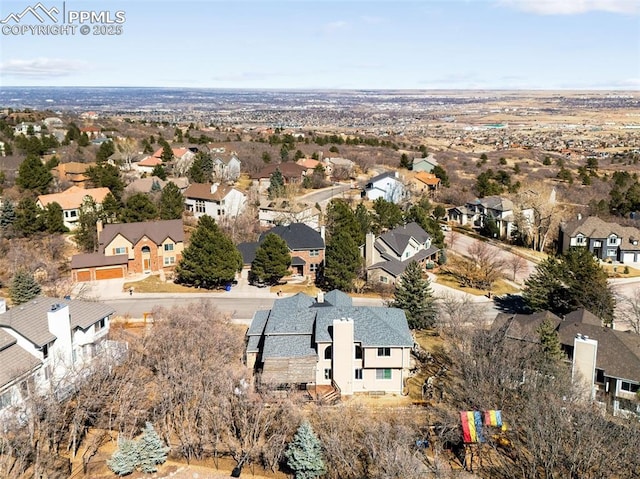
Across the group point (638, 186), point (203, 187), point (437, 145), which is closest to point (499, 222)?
point (638, 186)

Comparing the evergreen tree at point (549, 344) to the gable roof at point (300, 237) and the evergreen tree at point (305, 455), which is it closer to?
the evergreen tree at point (305, 455)

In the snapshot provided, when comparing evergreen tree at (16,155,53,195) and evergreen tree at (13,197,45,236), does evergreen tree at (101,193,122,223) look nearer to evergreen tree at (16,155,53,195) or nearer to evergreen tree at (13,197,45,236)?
evergreen tree at (13,197,45,236)

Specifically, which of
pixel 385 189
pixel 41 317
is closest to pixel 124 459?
pixel 41 317

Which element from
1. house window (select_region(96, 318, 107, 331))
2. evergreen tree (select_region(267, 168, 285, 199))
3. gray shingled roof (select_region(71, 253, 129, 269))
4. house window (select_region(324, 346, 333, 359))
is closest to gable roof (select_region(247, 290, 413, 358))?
house window (select_region(324, 346, 333, 359))

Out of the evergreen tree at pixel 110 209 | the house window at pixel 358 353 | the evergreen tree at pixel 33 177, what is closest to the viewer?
the house window at pixel 358 353

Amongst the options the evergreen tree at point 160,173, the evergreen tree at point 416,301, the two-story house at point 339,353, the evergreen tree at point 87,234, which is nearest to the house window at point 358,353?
the two-story house at point 339,353

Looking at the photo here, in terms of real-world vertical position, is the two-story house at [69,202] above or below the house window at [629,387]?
above

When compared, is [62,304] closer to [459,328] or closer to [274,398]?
[274,398]
